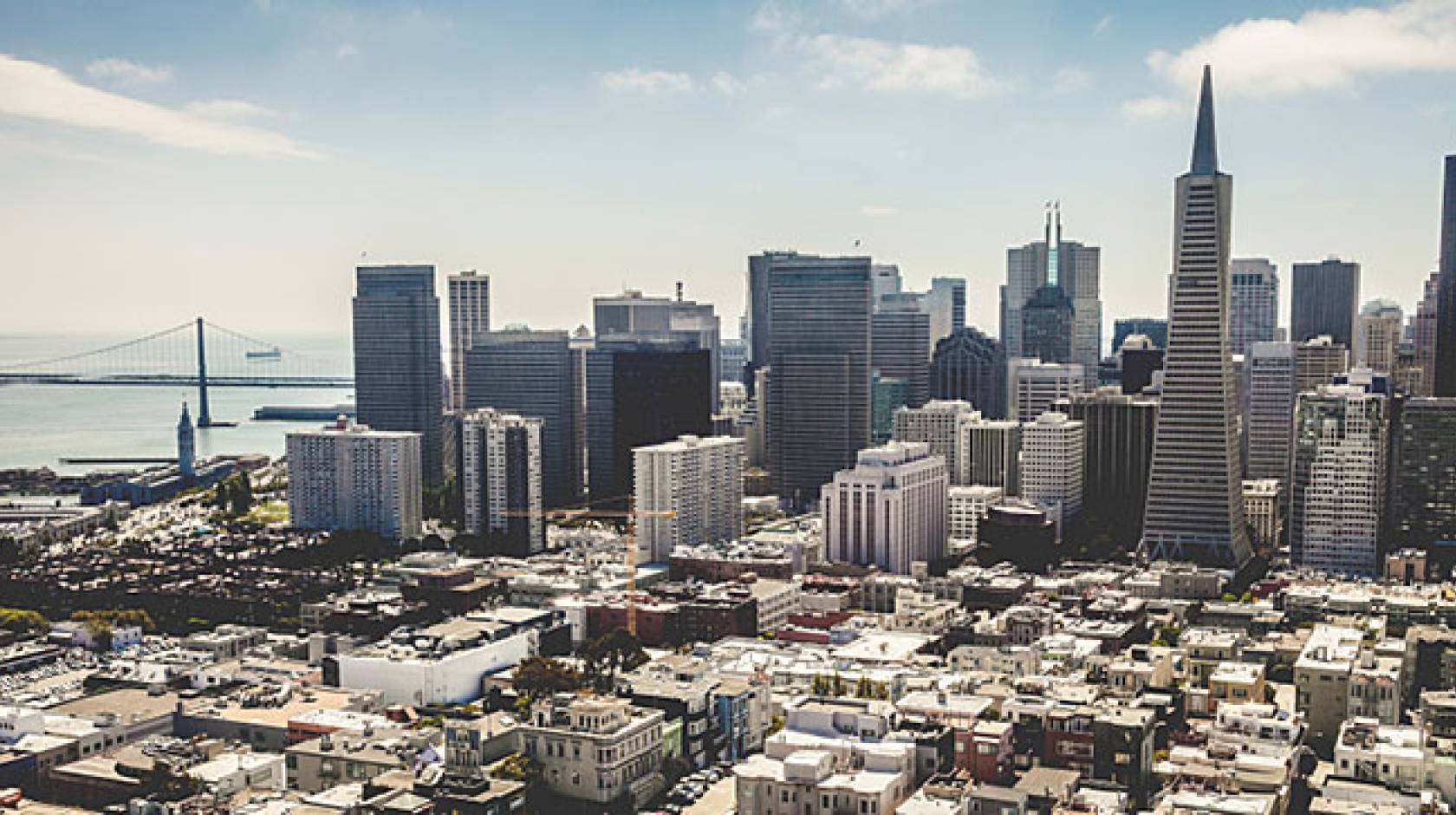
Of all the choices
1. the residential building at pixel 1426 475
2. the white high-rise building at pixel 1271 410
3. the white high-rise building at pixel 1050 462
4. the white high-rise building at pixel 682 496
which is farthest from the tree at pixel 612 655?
the white high-rise building at pixel 1271 410

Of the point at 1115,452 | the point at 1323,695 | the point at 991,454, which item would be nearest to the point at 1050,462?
the point at 1115,452

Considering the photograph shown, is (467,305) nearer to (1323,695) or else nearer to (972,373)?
(972,373)

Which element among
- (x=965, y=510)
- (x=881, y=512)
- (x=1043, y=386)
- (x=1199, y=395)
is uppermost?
(x=1199, y=395)

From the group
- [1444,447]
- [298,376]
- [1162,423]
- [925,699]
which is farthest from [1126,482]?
[298,376]

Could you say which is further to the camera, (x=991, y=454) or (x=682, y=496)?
(x=991, y=454)

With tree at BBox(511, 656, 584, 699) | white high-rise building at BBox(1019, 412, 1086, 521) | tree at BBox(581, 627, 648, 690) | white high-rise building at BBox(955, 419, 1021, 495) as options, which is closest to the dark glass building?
white high-rise building at BBox(955, 419, 1021, 495)

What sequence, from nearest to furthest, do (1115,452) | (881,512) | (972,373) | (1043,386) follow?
(881,512)
(1115,452)
(1043,386)
(972,373)

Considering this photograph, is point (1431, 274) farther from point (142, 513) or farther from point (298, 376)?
point (298, 376)

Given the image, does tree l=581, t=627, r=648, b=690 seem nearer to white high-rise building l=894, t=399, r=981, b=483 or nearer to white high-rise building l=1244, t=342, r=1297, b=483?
white high-rise building l=894, t=399, r=981, b=483
